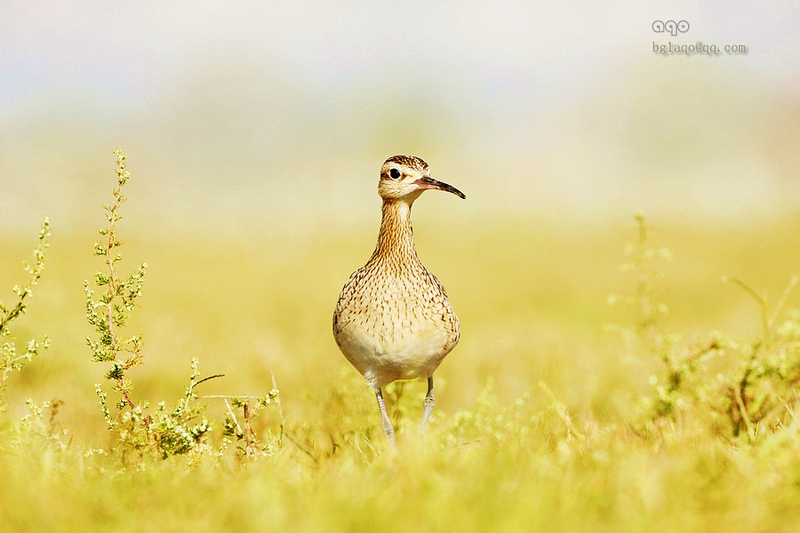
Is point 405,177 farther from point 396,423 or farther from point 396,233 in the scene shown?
point 396,423

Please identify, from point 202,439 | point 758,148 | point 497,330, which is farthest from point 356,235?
point 758,148

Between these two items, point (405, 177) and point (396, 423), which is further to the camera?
point (396, 423)

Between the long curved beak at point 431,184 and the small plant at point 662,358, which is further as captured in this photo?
the long curved beak at point 431,184

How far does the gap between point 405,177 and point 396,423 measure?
6.37 ft

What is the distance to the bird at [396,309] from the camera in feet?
18.0

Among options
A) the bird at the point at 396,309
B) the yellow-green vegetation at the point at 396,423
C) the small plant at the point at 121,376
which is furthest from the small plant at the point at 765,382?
the small plant at the point at 121,376

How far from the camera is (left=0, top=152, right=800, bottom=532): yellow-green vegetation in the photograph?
3.16 m

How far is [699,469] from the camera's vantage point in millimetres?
3549

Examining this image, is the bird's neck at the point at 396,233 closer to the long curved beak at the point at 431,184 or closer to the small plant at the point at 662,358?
the long curved beak at the point at 431,184

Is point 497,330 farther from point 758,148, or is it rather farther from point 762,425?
point 758,148

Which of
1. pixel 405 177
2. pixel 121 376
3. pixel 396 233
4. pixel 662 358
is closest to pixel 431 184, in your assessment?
pixel 405 177

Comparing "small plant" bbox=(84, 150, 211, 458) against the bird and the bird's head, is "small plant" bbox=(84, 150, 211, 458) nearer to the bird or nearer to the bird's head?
the bird

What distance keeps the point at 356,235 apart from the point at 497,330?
49.3 feet

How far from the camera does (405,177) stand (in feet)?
19.6
